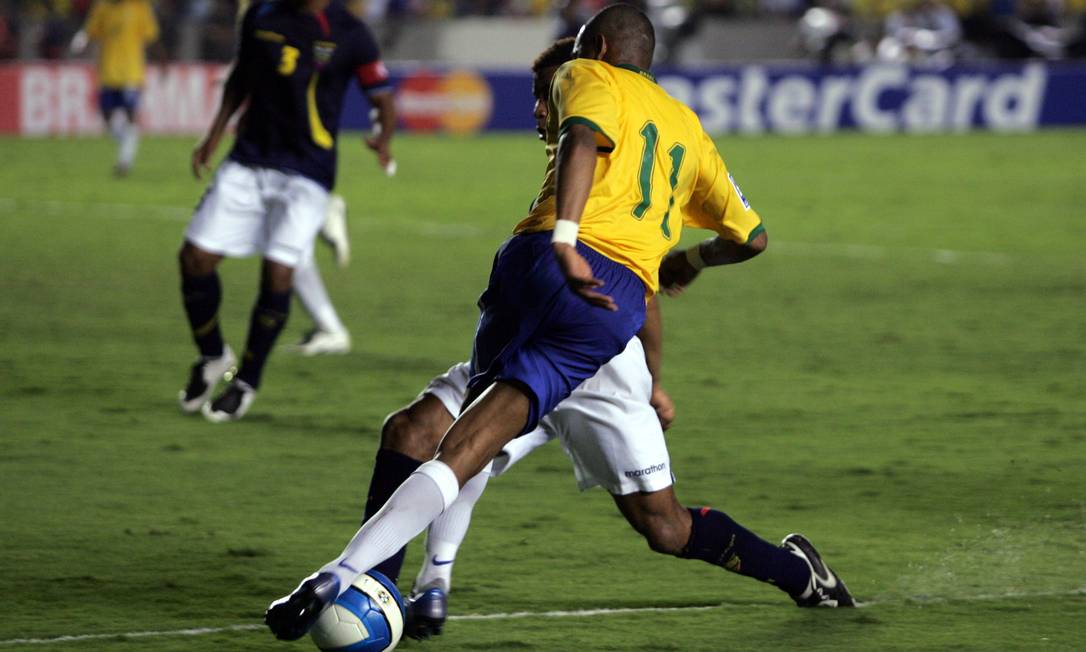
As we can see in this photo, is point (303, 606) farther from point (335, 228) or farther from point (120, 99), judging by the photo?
point (120, 99)

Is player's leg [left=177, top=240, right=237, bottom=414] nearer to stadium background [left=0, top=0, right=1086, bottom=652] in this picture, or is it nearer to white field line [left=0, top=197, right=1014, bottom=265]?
stadium background [left=0, top=0, right=1086, bottom=652]

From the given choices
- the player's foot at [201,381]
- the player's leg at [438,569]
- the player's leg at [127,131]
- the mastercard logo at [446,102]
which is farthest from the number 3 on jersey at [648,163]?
the mastercard logo at [446,102]

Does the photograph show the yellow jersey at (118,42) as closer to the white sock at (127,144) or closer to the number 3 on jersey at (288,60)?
the white sock at (127,144)

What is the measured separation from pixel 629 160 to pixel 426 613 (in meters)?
1.28

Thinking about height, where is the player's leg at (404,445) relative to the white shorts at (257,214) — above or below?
above

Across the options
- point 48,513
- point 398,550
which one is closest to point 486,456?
point 398,550

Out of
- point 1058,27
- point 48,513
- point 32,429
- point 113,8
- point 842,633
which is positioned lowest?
point 1058,27

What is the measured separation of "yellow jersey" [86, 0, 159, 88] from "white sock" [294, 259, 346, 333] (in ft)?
39.9

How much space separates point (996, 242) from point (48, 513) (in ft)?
36.3

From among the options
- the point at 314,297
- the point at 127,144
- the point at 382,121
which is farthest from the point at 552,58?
the point at 127,144

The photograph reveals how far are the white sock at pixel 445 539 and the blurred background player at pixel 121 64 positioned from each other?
1720cm

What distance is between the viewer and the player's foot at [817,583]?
539 cm

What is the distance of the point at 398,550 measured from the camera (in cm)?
458

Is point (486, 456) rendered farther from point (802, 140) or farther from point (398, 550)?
point (802, 140)
